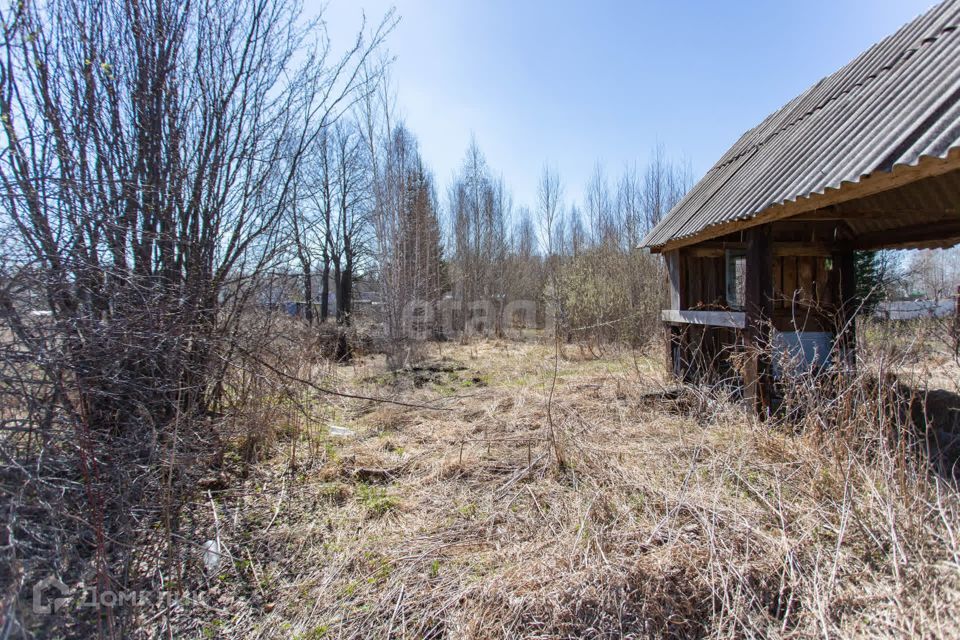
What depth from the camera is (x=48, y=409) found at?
1786mm

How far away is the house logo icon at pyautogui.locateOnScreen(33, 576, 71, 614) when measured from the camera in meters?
1.73

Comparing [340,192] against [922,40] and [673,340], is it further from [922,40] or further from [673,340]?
[922,40]

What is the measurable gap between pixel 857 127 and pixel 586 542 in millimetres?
3625

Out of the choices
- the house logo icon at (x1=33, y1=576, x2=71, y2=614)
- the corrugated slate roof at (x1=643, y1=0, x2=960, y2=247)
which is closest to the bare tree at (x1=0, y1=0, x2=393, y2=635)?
the house logo icon at (x1=33, y1=576, x2=71, y2=614)

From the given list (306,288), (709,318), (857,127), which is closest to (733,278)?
(709,318)

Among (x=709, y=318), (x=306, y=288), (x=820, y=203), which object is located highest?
(x=820, y=203)

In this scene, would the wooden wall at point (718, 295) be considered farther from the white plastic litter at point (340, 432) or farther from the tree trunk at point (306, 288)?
the tree trunk at point (306, 288)

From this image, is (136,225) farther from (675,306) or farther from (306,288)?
(675,306)

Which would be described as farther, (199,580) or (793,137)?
(793,137)

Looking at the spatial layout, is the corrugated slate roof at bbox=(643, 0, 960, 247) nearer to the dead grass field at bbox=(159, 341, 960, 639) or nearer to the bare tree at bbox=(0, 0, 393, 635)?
the dead grass field at bbox=(159, 341, 960, 639)

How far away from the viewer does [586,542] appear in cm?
229

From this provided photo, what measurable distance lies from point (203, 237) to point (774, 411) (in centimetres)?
562

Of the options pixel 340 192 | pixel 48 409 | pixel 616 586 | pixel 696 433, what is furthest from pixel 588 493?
pixel 340 192

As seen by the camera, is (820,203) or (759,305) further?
(759,305)
